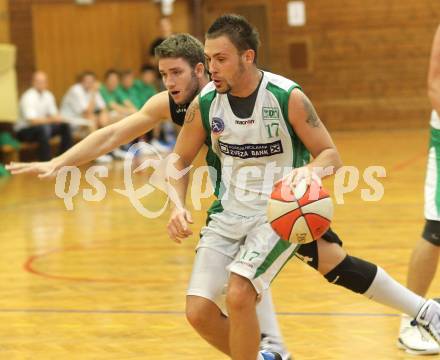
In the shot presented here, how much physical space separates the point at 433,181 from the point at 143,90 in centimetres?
1349

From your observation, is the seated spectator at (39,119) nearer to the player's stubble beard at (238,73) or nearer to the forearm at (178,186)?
the forearm at (178,186)

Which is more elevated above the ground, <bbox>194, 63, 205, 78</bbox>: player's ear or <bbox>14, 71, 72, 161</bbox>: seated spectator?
<bbox>194, 63, 205, 78</bbox>: player's ear

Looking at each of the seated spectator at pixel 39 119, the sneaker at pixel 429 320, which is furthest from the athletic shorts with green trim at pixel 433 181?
the seated spectator at pixel 39 119

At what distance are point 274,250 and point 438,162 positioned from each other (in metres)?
1.33

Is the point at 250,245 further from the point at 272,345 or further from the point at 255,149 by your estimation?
the point at 272,345

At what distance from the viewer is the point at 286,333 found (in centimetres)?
533

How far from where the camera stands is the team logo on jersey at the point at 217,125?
4.22 metres

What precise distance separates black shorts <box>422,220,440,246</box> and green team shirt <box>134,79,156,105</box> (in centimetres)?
1321

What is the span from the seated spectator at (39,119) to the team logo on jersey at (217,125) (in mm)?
11550

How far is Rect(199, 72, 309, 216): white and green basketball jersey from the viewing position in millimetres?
4161

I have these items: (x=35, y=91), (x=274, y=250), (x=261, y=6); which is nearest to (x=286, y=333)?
(x=274, y=250)

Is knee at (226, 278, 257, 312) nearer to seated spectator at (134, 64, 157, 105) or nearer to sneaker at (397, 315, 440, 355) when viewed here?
sneaker at (397, 315, 440, 355)

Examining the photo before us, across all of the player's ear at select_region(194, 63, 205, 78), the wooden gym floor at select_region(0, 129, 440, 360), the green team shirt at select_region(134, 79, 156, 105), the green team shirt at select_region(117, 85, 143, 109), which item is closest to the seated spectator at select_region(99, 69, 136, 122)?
the green team shirt at select_region(117, 85, 143, 109)

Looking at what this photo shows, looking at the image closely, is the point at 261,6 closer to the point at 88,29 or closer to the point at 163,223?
the point at 88,29
